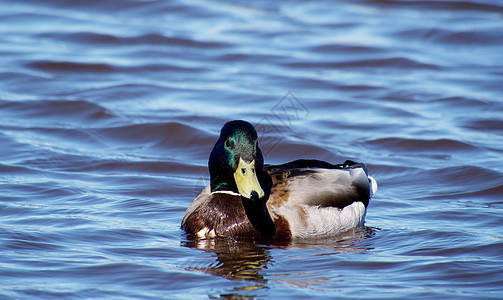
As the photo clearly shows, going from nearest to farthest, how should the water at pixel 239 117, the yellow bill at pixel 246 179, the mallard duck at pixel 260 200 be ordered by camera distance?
1. the water at pixel 239 117
2. the yellow bill at pixel 246 179
3. the mallard duck at pixel 260 200

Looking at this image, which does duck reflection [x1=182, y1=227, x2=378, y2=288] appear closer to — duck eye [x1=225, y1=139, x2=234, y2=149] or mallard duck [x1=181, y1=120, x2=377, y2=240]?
mallard duck [x1=181, y1=120, x2=377, y2=240]

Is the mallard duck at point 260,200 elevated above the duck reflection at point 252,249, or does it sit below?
above

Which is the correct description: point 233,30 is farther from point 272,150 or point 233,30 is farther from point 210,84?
point 272,150

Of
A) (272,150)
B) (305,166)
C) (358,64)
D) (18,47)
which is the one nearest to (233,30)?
(358,64)

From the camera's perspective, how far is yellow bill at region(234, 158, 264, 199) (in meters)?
6.54

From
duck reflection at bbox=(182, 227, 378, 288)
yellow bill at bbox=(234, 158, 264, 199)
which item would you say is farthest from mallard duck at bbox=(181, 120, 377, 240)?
duck reflection at bbox=(182, 227, 378, 288)

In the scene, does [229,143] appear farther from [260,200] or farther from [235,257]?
[235,257]

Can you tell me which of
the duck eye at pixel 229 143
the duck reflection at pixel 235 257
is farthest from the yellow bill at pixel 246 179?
the duck reflection at pixel 235 257

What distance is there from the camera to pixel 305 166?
7547 mm

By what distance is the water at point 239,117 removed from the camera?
5914mm

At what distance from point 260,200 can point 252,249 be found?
0.45 meters

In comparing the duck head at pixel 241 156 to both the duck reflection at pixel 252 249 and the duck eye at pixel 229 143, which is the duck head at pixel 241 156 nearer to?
the duck eye at pixel 229 143

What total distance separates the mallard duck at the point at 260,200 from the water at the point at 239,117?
19cm

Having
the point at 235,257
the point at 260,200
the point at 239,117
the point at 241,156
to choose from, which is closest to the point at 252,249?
the point at 235,257
